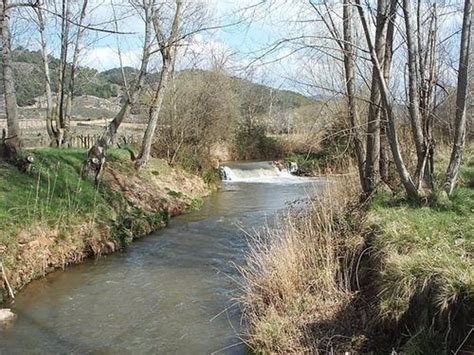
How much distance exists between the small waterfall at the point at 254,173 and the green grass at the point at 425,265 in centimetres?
1733

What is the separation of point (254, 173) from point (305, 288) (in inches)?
772

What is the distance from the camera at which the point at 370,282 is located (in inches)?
239

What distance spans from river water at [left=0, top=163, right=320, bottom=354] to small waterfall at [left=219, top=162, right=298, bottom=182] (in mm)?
12173

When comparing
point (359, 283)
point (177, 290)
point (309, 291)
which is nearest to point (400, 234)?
point (359, 283)

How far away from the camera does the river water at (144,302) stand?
6148mm

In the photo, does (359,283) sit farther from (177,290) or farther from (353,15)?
(353,15)

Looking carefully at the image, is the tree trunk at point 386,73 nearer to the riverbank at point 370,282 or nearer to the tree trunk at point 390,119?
the tree trunk at point 390,119

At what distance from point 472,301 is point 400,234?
7.01ft

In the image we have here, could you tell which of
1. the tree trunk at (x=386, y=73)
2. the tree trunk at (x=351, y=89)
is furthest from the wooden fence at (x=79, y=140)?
the tree trunk at (x=386, y=73)

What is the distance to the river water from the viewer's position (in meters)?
6.15

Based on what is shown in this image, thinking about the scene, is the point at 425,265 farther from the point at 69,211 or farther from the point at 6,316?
the point at 69,211

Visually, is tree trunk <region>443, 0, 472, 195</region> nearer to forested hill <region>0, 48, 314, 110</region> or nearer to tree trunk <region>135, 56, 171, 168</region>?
tree trunk <region>135, 56, 171, 168</region>

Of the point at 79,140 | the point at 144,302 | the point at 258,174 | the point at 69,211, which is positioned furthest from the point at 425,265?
the point at 258,174

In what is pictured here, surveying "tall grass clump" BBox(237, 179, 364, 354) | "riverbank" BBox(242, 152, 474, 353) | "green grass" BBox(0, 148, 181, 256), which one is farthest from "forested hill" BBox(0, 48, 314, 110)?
"tall grass clump" BBox(237, 179, 364, 354)
